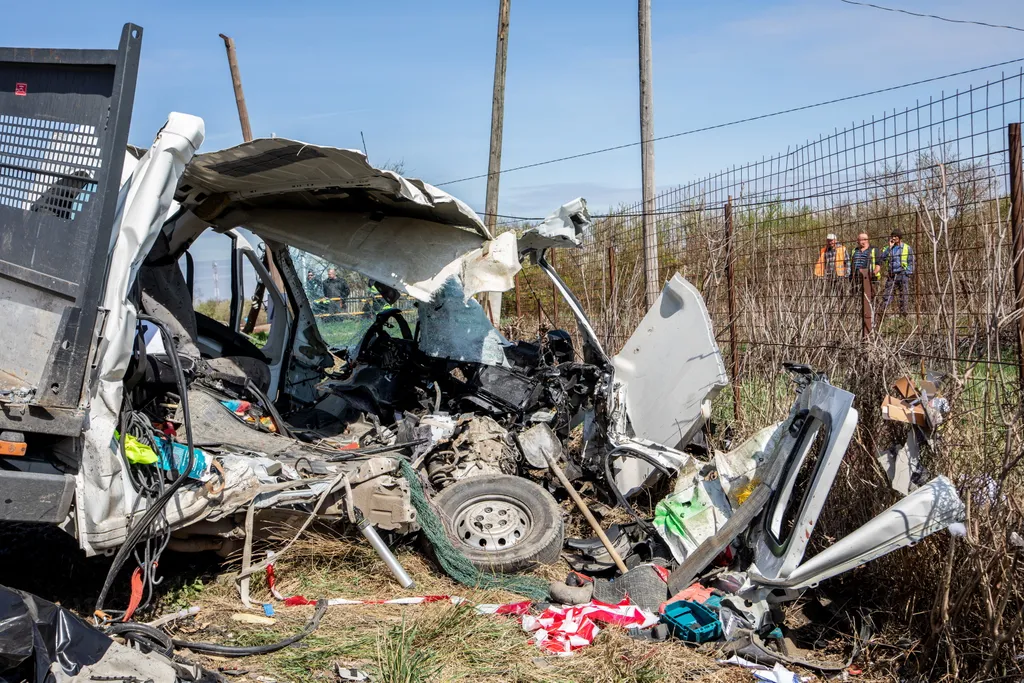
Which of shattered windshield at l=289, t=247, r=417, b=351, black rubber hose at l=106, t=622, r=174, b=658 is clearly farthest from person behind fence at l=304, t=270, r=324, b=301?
black rubber hose at l=106, t=622, r=174, b=658

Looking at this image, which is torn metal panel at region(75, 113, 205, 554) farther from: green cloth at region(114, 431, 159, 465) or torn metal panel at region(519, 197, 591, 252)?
torn metal panel at region(519, 197, 591, 252)

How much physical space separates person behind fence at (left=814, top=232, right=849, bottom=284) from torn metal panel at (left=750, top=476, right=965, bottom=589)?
106 inches

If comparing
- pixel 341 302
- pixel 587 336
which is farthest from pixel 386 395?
pixel 587 336

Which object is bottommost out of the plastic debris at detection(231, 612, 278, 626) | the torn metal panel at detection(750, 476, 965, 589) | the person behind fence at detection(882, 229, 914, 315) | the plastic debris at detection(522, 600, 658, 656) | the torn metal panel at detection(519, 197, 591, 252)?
the plastic debris at detection(522, 600, 658, 656)

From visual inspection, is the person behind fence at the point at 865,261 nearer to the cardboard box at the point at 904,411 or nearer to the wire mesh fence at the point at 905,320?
the wire mesh fence at the point at 905,320

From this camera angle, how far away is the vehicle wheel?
486cm

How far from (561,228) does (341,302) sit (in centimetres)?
224

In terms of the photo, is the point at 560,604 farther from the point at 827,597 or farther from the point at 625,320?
the point at 625,320

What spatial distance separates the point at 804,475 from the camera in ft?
14.7

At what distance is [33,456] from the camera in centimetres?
349

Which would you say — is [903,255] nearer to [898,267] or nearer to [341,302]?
[898,267]

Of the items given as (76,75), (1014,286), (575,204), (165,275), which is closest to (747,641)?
(1014,286)

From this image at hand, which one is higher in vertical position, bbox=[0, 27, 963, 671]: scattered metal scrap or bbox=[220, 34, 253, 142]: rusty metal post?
bbox=[220, 34, 253, 142]: rusty metal post

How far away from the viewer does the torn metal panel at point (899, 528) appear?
135 inches
